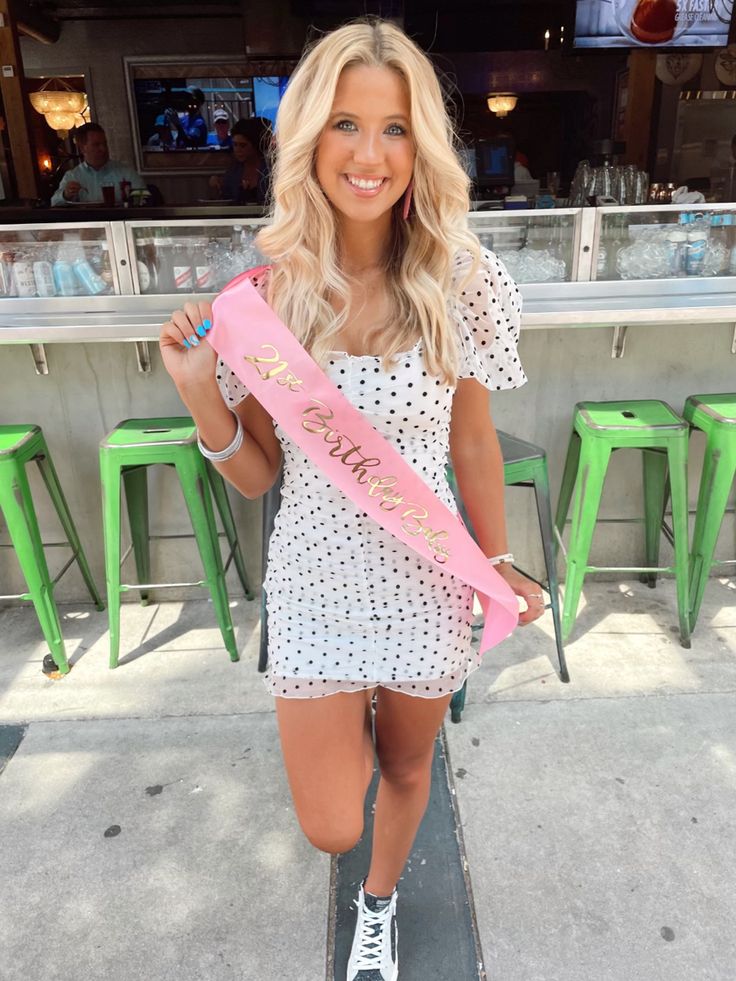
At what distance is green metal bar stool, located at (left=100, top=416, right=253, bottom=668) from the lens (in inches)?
112

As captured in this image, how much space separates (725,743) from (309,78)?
243 centimetres

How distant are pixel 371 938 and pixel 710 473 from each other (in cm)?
217

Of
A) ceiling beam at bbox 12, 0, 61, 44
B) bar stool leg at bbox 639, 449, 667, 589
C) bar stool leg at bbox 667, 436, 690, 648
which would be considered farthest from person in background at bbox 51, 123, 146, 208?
bar stool leg at bbox 667, 436, 690, 648

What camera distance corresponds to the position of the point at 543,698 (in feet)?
9.23

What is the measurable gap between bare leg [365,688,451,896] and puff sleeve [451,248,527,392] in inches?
28.6

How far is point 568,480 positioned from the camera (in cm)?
327

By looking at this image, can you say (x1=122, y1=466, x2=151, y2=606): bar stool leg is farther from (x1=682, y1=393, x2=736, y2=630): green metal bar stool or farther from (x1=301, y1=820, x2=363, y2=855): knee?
(x1=682, y1=393, x2=736, y2=630): green metal bar stool

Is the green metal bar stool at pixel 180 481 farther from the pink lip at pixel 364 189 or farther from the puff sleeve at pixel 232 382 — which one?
the pink lip at pixel 364 189

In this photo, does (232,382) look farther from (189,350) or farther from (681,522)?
(681,522)

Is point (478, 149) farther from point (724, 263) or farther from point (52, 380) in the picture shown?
point (52, 380)

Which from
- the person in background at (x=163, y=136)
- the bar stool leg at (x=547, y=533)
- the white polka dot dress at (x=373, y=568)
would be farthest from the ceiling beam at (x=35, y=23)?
the white polka dot dress at (x=373, y=568)

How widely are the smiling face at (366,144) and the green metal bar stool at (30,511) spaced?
2.01 m

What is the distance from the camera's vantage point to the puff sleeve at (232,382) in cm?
151

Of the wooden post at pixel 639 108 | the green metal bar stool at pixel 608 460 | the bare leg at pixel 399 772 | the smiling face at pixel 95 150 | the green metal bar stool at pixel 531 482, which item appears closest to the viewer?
the bare leg at pixel 399 772
